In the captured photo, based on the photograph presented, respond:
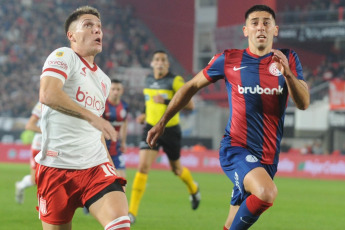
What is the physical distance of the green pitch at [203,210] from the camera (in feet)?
30.3

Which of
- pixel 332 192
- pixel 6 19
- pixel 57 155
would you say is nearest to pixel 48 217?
pixel 57 155

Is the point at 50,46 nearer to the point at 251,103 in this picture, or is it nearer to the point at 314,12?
the point at 314,12

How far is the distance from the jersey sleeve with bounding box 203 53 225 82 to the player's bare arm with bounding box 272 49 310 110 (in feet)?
2.75

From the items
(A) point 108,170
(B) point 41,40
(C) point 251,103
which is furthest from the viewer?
(B) point 41,40

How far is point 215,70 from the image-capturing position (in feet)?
19.7

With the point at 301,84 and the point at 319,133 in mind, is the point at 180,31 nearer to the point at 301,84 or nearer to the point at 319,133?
the point at 319,133

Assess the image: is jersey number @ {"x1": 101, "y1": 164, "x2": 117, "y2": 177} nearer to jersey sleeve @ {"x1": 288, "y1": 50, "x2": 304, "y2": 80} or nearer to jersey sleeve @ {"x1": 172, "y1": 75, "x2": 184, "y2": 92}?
jersey sleeve @ {"x1": 288, "y1": 50, "x2": 304, "y2": 80}

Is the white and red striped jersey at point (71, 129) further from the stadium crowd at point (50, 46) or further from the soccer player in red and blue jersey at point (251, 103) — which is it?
the stadium crowd at point (50, 46)

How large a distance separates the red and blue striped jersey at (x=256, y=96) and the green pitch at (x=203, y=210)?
323cm

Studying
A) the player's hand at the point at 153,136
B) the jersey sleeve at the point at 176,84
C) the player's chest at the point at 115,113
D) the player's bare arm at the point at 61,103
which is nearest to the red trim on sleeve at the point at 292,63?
the player's hand at the point at 153,136

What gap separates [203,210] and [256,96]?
5843 mm

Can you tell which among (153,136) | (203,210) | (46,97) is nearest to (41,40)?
(203,210)

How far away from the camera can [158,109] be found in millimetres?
10281

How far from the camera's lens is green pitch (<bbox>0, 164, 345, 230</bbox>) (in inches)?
Answer: 364
